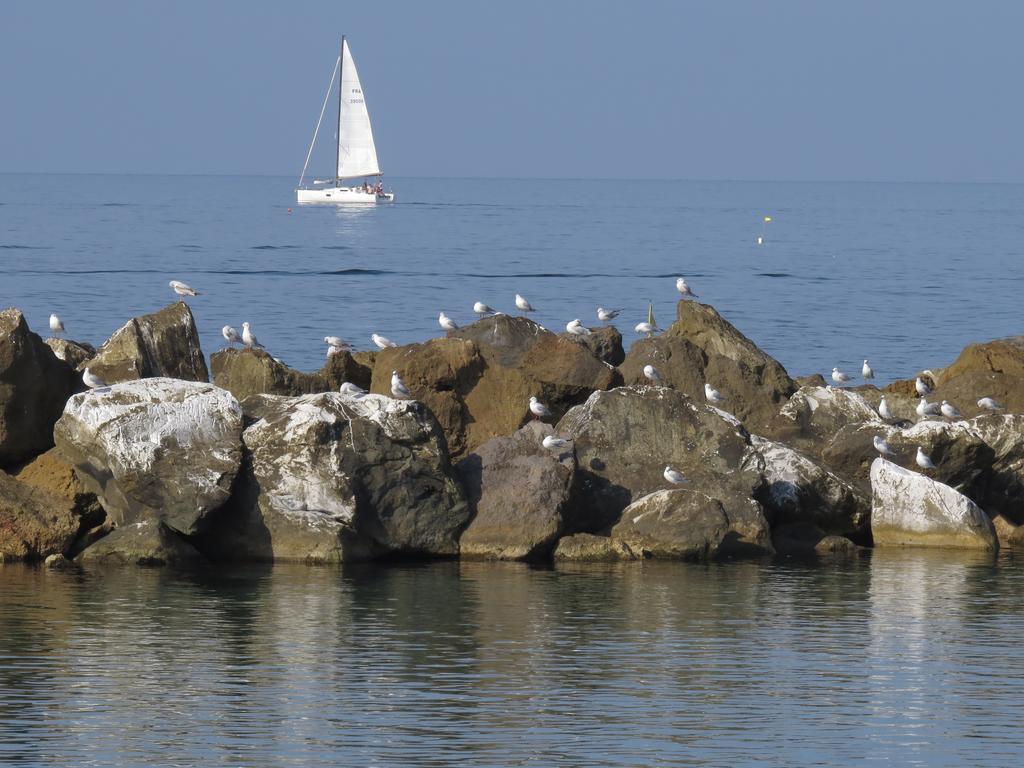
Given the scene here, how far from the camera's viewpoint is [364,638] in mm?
16391

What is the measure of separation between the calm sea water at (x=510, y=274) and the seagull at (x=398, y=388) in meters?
18.4

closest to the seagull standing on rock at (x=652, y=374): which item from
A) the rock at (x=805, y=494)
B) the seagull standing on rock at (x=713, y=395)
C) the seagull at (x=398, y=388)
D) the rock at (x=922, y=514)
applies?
the seagull standing on rock at (x=713, y=395)

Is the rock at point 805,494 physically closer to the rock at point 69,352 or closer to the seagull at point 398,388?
the seagull at point 398,388

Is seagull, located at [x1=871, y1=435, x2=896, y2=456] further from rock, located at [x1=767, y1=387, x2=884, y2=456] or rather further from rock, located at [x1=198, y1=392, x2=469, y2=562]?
rock, located at [x1=198, y1=392, x2=469, y2=562]

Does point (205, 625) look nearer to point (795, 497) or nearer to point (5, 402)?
point (5, 402)

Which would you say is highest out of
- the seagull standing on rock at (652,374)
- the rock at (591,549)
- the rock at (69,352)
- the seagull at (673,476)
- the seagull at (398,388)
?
the rock at (69,352)

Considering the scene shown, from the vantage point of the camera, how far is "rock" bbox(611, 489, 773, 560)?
811 inches

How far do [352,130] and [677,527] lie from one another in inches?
4386

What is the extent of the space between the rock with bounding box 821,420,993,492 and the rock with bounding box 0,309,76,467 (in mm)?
9801

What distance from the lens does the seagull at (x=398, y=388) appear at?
22.6 meters

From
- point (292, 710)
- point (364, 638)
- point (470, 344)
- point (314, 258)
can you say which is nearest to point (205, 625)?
point (364, 638)

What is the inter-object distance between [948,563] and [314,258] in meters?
67.1

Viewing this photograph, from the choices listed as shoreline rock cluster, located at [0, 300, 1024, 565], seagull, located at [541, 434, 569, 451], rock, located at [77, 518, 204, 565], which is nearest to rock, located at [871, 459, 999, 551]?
shoreline rock cluster, located at [0, 300, 1024, 565]

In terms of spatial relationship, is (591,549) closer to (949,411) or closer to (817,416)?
(817,416)
